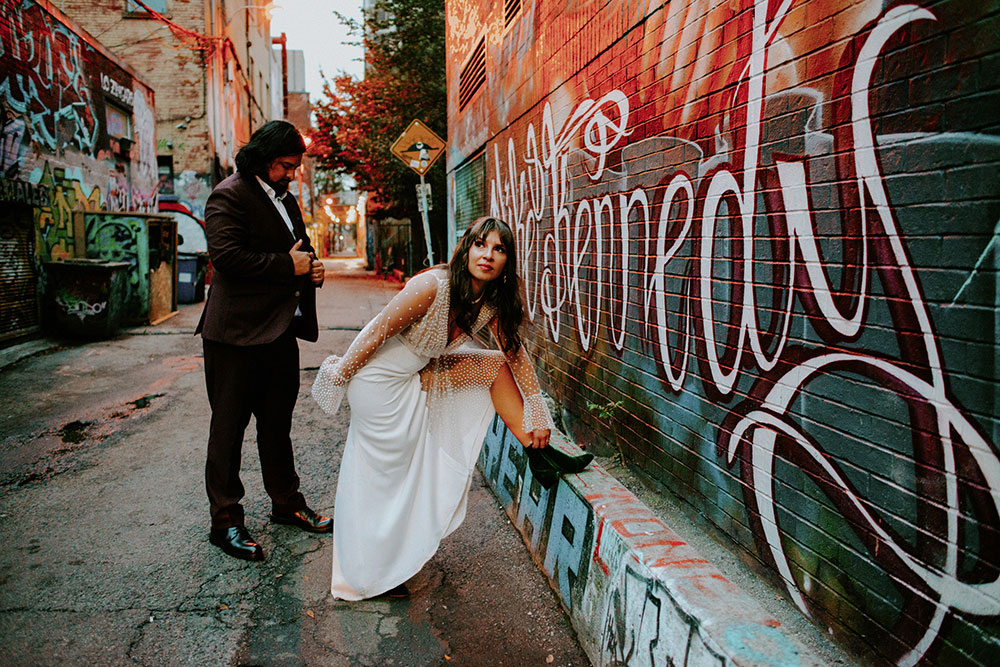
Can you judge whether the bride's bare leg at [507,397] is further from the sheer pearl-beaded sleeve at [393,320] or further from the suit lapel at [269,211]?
the suit lapel at [269,211]

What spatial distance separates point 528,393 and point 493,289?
51 centimetres

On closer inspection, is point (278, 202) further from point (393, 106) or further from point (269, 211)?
point (393, 106)

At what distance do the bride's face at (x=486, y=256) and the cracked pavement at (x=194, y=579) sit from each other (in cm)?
146

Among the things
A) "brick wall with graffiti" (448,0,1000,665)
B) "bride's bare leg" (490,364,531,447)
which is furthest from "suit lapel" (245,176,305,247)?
"brick wall with graffiti" (448,0,1000,665)

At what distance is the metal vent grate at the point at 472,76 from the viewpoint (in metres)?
7.90

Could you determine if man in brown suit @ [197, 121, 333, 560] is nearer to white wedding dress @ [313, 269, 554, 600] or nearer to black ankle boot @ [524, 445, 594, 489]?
white wedding dress @ [313, 269, 554, 600]

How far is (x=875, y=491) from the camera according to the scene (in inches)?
68.1

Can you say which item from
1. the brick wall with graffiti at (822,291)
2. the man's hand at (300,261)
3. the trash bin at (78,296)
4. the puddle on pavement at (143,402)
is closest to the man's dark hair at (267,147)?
the man's hand at (300,261)

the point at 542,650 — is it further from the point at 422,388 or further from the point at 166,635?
the point at 166,635

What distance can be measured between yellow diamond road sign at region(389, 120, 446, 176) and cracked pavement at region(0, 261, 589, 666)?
539 cm

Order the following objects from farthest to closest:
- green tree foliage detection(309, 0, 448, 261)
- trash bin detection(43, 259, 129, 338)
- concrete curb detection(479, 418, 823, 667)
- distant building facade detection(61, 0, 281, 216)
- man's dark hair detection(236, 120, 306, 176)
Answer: distant building facade detection(61, 0, 281, 216) → green tree foliage detection(309, 0, 448, 261) → trash bin detection(43, 259, 129, 338) → man's dark hair detection(236, 120, 306, 176) → concrete curb detection(479, 418, 823, 667)

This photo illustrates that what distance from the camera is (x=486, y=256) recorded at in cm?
264

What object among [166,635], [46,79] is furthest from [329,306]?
[166,635]

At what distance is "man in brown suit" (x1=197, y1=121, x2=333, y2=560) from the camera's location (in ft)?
9.64
